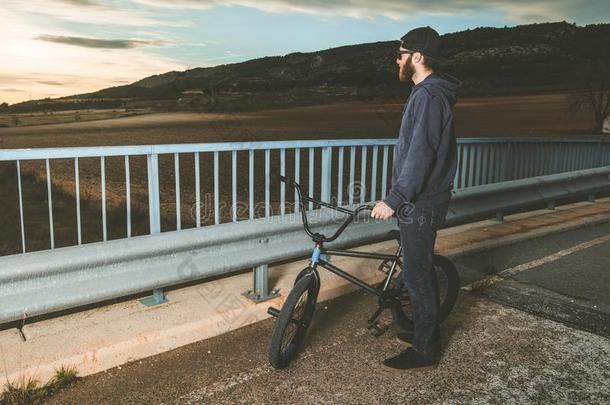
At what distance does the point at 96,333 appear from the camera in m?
4.02

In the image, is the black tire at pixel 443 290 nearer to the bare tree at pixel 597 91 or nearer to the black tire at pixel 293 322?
the black tire at pixel 293 322

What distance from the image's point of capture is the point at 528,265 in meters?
6.30

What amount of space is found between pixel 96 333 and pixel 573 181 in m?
7.82

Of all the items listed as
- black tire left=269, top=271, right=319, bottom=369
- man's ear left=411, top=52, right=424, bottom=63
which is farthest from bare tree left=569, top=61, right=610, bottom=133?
black tire left=269, top=271, right=319, bottom=369

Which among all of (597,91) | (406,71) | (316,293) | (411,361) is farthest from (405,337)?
(597,91)

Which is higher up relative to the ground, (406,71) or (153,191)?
(406,71)

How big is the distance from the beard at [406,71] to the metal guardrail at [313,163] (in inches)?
54.7

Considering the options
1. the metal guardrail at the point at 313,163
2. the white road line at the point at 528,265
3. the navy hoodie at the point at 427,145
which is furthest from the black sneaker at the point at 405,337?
the white road line at the point at 528,265

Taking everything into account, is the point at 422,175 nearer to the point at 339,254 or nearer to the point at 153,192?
the point at 339,254

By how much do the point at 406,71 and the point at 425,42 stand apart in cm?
22

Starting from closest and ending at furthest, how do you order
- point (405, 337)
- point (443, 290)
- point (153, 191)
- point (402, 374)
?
point (402, 374), point (405, 337), point (153, 191), point (443, 290)

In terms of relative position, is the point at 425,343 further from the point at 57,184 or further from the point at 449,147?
the point at 57,184

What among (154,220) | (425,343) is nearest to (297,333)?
(425,343)

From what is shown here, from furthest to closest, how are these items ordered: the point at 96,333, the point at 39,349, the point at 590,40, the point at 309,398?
the point at 590,40, the point at 96,333, the point at 39,349, the point at 309,398
